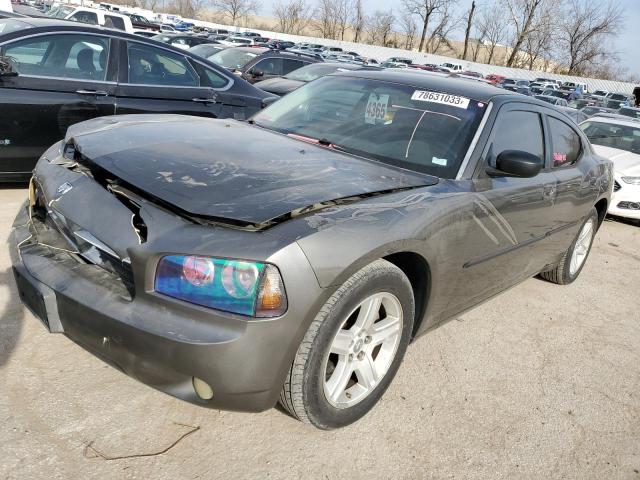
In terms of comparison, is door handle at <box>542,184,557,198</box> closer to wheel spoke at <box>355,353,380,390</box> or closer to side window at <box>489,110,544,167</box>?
side window at <box>489,110,544,167</box>

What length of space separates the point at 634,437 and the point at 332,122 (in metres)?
2.38

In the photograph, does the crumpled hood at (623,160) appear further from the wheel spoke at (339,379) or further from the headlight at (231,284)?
the headlight at (231,284)

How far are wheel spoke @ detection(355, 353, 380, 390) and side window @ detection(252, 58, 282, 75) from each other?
32.7 feet

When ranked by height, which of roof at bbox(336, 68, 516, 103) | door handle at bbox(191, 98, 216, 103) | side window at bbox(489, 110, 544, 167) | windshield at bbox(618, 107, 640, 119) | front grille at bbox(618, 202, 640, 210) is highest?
roof at bbox(336, 68, 516, 103)

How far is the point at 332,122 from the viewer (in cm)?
343

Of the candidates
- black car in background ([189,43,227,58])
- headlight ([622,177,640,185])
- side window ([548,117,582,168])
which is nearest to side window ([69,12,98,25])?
black car in background ([189,43,227,58])

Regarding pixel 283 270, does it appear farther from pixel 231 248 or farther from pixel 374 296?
pixel 374 296

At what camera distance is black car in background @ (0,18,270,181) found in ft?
14.9

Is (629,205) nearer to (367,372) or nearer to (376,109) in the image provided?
(376,109)

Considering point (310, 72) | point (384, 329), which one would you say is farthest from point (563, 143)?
point (310, 72)

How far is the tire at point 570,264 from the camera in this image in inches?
179

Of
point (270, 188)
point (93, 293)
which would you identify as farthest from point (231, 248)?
point (93, 293)

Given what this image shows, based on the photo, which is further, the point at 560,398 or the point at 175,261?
the point at 560,398

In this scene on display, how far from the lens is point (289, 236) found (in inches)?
78.5
